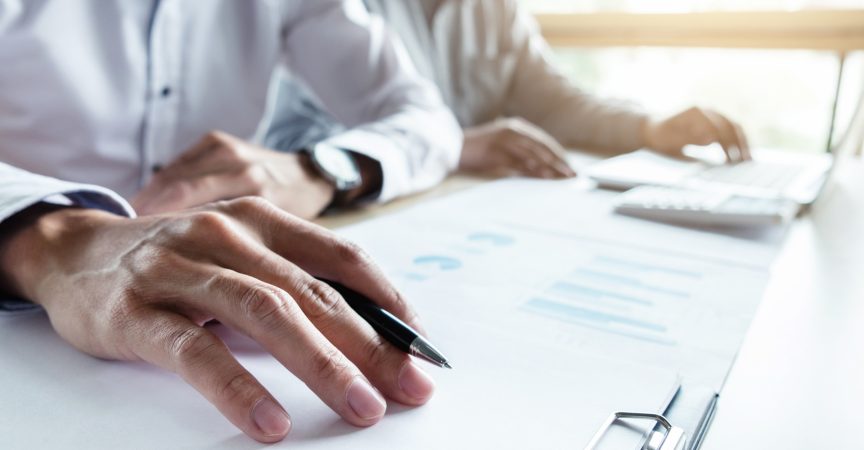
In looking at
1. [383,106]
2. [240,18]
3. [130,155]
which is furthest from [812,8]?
[130,155]

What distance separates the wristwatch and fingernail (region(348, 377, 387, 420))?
407mm

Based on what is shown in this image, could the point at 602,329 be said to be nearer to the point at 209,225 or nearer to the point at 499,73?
the point at 209,225

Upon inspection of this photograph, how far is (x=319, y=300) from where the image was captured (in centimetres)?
35

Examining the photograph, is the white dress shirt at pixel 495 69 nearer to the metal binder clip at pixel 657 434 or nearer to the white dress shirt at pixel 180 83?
the white dress shirt at pixel 180 83

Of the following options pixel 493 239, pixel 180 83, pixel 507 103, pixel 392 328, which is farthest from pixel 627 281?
pixel 507 103

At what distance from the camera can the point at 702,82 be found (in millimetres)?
2012

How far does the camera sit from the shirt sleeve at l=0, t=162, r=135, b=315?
0.42m

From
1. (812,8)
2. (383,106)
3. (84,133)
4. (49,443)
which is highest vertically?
(812,8)

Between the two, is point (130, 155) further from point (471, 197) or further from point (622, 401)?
point (622, 401)

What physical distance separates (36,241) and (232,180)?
22 centimetres

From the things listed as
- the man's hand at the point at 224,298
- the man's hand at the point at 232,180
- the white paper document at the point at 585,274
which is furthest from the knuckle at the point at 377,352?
the man's hand at the point at 232,180

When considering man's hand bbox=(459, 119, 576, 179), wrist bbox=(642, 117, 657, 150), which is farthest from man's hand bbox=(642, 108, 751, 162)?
man's hand bbox=(459, 119, 576, 179)

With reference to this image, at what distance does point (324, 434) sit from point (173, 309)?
0.38 feet

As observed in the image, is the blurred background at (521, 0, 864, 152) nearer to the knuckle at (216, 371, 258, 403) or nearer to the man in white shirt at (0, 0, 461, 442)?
the man in white shirt at (0, 0, 461, 442)
